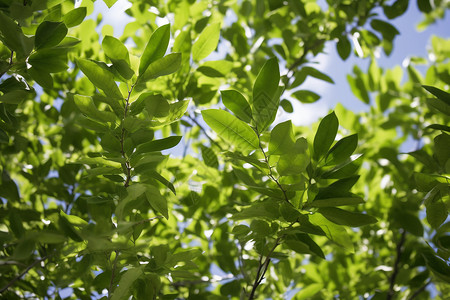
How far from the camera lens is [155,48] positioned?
102 centimetres

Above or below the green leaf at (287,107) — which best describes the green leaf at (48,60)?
above

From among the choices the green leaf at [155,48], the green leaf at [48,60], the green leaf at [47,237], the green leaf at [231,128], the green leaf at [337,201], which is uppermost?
the green leaf at [48,60]

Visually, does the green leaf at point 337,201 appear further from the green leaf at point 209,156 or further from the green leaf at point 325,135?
the green leaf at point 209,156

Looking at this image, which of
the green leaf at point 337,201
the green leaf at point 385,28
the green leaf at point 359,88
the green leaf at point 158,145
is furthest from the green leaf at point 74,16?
the green leaf at point 359,88

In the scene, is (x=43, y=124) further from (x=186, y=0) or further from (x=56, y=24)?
(x=56, y=24)

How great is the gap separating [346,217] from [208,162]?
2.25 feet

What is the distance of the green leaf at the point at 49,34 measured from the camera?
1.00 meters

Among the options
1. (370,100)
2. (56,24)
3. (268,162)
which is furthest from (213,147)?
(370,100)

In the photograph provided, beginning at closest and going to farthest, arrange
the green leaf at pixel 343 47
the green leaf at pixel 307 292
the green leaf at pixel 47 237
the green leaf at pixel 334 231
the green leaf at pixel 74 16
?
the green leaf at pixel 47 237 → the green leaf at pixel 334 231 → the green leaf at pixel 74 16 → the green leaf at pixel 307 292 → the green leaf at pixel 343 47

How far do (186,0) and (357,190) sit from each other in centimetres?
115

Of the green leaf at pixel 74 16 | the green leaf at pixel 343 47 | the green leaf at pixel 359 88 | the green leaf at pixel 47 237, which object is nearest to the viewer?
the green leaf at pixel 47 237

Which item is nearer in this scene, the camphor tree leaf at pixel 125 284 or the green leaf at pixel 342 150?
the camphor tree leaf at pixel 125 284

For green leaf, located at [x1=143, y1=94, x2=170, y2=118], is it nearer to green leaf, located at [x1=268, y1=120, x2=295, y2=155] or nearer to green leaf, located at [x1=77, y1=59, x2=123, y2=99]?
green leaf, located at [x1=77, y1=59, x2=123, y2=99]

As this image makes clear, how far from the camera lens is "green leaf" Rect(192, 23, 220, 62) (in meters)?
1.37
